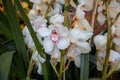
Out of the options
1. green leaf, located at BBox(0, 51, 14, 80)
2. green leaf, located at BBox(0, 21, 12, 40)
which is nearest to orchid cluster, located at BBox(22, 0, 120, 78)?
green leaf, located at BBox(0, 51, 14, 80)

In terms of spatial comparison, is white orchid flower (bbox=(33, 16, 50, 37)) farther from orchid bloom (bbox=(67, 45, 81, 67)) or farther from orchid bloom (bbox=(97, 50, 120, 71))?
orchid bloom (bbox=(97, 50, 120, 71))

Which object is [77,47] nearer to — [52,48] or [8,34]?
[52,48]

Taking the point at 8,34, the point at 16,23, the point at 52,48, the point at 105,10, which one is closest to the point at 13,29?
the point at 16,23

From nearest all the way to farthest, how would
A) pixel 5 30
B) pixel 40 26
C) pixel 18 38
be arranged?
pixel 40 26 < pixel 18 38 < pixel 5 30

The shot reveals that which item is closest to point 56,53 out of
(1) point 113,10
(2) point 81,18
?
(2) point 81,18

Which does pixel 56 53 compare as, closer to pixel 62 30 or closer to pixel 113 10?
pixel 62 30

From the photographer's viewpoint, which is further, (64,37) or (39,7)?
(39,7)
